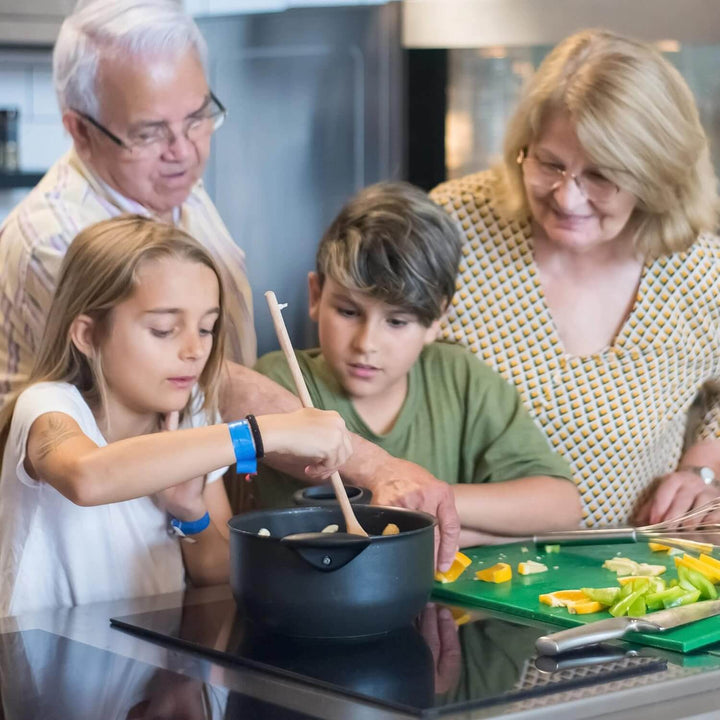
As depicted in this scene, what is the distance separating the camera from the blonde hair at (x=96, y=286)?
1.33 m

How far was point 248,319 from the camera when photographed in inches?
70.4

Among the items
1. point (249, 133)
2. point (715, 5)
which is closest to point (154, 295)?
point (715, 5)

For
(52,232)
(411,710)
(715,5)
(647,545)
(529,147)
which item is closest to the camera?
(411,710)

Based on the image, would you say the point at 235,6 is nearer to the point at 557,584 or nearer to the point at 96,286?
the point at 96,286

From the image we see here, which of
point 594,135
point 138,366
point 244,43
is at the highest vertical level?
point 244,43

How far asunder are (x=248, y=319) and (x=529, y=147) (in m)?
0.47

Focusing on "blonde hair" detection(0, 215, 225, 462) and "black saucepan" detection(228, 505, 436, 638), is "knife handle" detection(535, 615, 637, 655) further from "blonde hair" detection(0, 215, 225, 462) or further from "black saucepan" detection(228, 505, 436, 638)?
"blonde hair" detection(0, 215, 225, 462)

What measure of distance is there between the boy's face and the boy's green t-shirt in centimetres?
5

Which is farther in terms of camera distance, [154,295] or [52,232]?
[52,232]

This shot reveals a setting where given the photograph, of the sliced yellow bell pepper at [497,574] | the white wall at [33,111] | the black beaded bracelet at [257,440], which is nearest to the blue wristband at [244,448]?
the black beaded bracelet at [257,440]

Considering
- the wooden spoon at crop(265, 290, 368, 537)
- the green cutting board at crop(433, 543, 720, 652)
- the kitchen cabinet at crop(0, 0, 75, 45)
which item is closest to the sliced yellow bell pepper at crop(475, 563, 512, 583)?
the green cutting board at crop(433, 543, 720, 652)

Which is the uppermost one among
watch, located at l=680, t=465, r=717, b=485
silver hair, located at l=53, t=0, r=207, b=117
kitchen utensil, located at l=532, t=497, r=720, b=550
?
silver hair, located at l=53, t=0, r=207, b=117

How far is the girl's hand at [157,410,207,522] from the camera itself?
53.9 inches

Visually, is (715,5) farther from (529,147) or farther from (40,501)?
(40,501)
